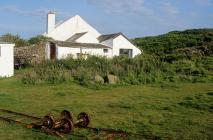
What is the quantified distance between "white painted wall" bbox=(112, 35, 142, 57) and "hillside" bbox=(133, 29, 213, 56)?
6.93ft

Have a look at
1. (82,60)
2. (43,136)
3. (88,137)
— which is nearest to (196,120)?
(88,137)

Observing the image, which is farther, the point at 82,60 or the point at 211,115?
the point at 82,60

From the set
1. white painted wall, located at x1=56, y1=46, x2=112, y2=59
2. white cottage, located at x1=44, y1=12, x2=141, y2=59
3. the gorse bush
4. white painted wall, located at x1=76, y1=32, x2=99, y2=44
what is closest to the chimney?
white cottage, located at x1=44, y1=12, x2=141, y2=59

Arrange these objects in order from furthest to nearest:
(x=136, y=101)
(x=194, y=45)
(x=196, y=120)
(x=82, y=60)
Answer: (x=194, y=45) < (x=82, y=60) < (x=136, y=101) < (x=196, y=120)

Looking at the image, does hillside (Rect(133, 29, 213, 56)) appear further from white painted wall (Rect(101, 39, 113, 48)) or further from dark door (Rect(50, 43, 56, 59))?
dark door (Rect(50, 43, 56, 59))

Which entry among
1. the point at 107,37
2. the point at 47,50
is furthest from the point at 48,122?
the point at 107,37

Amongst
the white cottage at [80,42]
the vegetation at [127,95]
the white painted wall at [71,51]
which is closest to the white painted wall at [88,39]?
the white cottage at [80,42]

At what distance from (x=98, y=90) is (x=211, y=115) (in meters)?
8.09

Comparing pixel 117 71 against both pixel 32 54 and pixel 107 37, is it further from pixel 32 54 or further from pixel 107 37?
pixel 107 37

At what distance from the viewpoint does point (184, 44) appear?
4088 cm

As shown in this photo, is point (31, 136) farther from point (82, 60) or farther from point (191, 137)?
point (82, 60)

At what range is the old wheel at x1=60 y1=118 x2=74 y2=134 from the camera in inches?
383

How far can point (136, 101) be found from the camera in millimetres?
15281

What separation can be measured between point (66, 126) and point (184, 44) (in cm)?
3264
